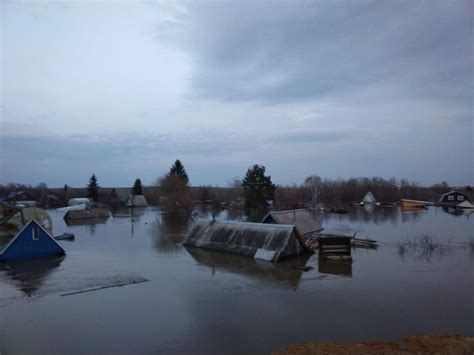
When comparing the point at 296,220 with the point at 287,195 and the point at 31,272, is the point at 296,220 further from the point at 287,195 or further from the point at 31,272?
the point at 287,195

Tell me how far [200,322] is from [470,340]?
6.64 meters

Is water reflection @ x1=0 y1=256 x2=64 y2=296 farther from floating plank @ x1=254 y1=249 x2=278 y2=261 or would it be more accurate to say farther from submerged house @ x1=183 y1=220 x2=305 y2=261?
floating plank @ x1=254 y1=249 x2=278 y2=261

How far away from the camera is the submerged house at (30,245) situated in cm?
1917

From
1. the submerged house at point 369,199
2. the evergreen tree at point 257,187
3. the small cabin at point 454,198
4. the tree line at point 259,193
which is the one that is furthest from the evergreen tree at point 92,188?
the small cabin at point 454,198

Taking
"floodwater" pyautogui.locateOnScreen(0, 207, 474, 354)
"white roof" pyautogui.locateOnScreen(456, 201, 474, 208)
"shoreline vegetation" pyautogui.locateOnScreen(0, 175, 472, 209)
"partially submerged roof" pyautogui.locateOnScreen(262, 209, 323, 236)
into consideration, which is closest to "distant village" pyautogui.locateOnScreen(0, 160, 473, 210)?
"shoreline vegetation" pyautogui.locateOnScreen(0, 175, 472, 209)

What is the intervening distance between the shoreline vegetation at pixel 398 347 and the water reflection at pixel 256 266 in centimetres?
569

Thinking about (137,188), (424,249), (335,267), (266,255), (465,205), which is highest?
(137,188)

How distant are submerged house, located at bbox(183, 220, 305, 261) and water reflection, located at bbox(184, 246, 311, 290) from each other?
408mm

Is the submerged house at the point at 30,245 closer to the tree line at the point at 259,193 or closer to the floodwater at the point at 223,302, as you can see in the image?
the floodwater at the point at 223,302

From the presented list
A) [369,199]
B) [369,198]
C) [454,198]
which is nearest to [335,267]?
[454,198]

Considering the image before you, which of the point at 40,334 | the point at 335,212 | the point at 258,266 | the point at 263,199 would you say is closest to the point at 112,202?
the point at 263,199

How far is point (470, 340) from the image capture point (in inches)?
329

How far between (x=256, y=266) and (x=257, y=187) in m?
30.3

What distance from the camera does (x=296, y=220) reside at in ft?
90.4
